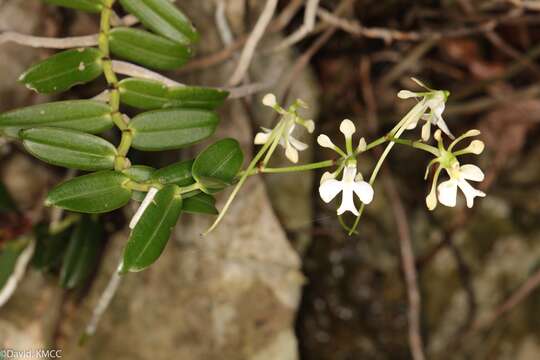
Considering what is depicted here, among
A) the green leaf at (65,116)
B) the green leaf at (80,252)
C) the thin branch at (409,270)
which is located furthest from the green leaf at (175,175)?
the thin branch at (409,270)

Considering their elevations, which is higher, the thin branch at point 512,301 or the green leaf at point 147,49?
the green leaf at point 147,49

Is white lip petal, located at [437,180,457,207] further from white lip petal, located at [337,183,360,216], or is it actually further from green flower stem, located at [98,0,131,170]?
green flower stem, located at [98,0,131,170]

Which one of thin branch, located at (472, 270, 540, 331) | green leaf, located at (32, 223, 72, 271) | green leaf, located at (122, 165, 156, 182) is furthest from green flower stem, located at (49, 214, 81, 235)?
thin branch, located at (472, 270, 540, 331)

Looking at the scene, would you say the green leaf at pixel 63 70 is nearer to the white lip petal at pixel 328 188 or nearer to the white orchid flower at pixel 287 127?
the white orchid flower at pixel 287 127

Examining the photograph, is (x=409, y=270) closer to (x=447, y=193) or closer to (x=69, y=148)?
(x=447, y=193)

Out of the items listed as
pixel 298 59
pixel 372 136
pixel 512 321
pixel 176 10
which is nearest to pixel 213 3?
pixel 298 59

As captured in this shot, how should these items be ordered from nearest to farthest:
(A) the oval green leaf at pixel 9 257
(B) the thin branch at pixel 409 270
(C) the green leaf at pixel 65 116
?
A: (C) the green leaf at pixel 65 116, (A) the oval green leaf at pixel 9 257, (B) the thin branch at pixel 409 270

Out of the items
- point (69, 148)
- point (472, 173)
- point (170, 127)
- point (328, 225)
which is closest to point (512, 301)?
point (328, 225)

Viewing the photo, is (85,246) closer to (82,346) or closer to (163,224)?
(82,346)
